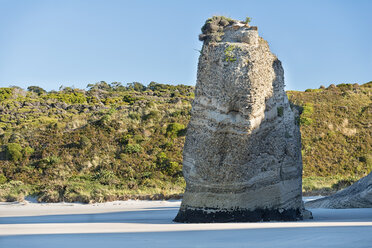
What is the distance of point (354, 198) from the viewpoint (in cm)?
1504

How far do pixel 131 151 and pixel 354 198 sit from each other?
20001mm

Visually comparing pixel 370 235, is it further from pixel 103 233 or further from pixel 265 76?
pixel 265 76

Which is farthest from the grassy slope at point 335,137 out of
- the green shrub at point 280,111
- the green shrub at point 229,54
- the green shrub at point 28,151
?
the green shrub at point 28,151

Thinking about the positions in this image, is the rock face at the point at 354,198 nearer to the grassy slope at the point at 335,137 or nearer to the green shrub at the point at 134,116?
the grassy slope at the point at 335,137

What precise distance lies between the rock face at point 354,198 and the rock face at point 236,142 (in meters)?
4.55

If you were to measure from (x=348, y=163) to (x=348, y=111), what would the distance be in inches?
410

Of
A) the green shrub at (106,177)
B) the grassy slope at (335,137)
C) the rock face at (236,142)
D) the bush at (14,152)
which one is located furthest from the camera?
the grassy slope at (335,137)

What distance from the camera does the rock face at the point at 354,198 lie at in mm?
14758

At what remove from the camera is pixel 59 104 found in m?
56.5

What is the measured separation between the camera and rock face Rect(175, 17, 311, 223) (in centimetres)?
1055

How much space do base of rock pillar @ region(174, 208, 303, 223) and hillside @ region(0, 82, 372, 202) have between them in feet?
A: 33.3

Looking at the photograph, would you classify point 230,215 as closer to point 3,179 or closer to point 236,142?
point 236,142

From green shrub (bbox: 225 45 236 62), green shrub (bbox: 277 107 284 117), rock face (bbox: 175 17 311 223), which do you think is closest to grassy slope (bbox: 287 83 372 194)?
green shrub (bbox: 277 107 284 117)

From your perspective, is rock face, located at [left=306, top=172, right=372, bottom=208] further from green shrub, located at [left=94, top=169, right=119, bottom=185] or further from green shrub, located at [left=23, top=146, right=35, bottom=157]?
green shrub, located at [left=23, top=146, right=35, bottom=157]
